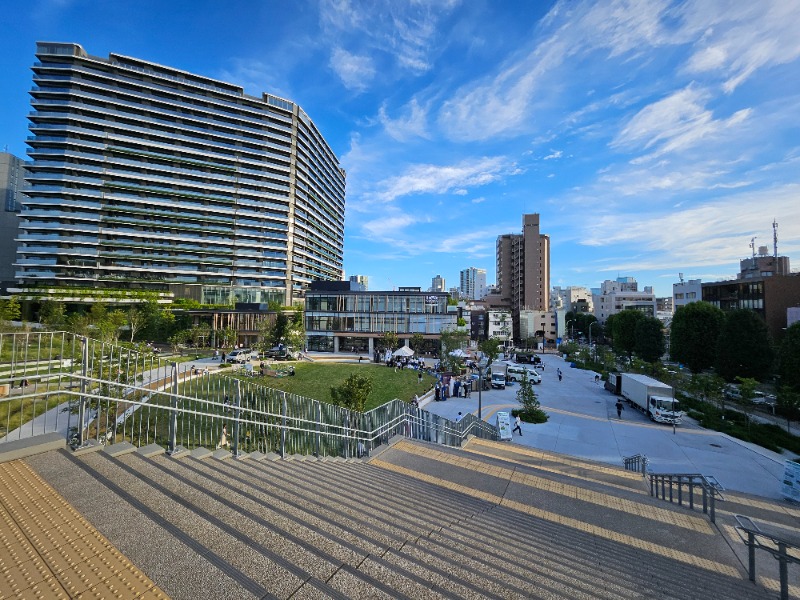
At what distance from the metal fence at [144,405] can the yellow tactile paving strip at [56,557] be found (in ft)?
6.82

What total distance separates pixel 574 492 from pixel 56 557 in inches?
349

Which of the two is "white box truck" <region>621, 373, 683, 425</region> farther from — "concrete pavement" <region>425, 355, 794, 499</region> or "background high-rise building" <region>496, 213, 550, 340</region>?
"background high-rise building" <region>496, 213, 550, 340</region>

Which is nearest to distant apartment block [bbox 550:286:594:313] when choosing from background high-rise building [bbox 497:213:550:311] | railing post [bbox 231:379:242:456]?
background high-rise building [bbox 497:213:550:311]

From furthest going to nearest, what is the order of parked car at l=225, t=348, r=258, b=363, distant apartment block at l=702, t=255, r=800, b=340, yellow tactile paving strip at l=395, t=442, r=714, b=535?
1. distant apartment block at l=702, t=255, r=800, b=340
2. parked car at l=225, t=348, r=258, b=363
3. yellow tactile paving strip at l=395, t=442, r=714, b=535

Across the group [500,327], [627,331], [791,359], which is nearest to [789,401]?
[791,359]

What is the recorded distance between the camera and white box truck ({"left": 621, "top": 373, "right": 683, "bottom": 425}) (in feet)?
72.5

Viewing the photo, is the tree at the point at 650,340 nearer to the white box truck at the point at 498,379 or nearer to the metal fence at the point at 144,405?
the white box truck at the point at 498,379

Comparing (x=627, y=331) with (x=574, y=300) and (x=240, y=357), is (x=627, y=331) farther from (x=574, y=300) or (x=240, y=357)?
(x=574, y=300)

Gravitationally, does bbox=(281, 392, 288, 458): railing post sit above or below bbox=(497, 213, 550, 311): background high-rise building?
below

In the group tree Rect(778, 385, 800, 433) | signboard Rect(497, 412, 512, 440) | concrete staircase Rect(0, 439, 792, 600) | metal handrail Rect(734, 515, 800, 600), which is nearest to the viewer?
concrete staircase Rect(0, 439, 792, 600)

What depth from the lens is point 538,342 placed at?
81.9 m

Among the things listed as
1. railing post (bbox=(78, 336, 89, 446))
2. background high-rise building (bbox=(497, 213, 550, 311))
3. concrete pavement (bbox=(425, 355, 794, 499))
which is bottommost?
concrete pavement (bbox=(425, 355, 794, 499))

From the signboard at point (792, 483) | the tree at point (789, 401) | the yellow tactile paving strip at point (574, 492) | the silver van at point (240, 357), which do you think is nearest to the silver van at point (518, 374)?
the tree at point (789, 401)

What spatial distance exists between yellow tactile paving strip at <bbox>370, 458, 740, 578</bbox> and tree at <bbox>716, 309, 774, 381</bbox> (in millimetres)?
34433
